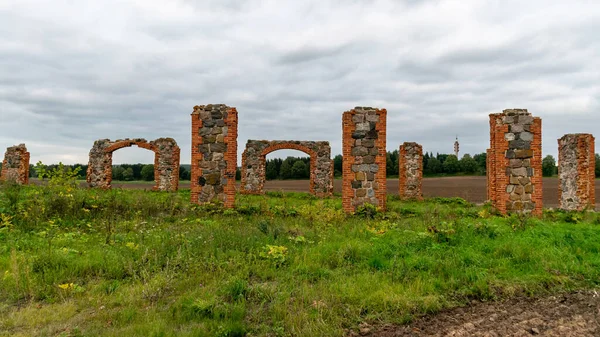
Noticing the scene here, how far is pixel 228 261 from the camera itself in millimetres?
5863

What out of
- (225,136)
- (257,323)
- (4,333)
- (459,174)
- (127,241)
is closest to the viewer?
(4,333)

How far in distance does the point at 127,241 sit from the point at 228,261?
8.03 ft

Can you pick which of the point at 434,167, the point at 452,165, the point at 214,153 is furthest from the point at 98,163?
the point at 452,165

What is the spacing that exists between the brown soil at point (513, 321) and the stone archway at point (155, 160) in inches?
797

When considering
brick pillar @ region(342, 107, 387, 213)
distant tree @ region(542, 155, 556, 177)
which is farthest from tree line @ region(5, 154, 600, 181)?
brick pillar @ region(342, 107, 387, 213)

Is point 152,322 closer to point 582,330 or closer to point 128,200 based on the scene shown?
point 582,330

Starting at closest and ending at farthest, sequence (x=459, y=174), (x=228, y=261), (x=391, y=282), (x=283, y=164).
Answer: (x=391, y=282)
(x=228, y=261)
(x=283, y=164)
(x=459, y=174)

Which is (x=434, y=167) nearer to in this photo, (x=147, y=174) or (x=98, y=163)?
(x=147, y=174)

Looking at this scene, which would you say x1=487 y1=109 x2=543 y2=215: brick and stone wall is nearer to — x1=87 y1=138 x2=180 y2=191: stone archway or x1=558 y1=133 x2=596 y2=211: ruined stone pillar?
x1=558 y1=133 x2=596 y2=211: ruined stone pillar

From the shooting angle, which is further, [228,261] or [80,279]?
[228,261]

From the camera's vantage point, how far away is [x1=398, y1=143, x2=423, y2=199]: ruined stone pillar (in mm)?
19672

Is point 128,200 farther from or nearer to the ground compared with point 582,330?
farther from the ground

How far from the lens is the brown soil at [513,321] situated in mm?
3863

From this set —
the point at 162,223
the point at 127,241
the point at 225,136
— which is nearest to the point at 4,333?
the point at 127,241
